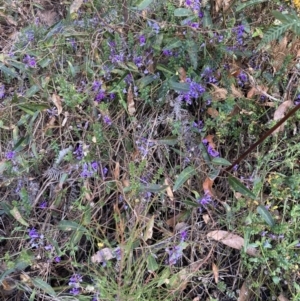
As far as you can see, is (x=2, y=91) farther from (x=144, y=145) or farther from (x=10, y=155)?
(x=144, y=145)

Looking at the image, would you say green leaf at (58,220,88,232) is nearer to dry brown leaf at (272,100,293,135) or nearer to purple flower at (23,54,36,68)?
purple flower at (23,54,36,68)

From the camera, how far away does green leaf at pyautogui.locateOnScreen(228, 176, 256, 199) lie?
1368mm

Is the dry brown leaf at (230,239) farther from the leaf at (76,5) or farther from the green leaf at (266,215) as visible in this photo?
the leaf at (76,5)

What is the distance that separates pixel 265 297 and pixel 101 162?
68cm

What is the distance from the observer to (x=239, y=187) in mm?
1391

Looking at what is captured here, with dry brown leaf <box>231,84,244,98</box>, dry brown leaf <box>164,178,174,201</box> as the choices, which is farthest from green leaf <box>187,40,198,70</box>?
dry brown leaf <box>164,178,174,201</box>

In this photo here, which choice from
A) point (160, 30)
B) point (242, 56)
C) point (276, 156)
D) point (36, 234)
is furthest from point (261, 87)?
point (36, 234)

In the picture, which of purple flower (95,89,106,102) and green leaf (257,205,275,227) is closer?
green leaf (257,205,275,227)

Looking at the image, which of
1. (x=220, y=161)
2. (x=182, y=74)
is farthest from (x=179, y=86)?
(x=220, y=161)

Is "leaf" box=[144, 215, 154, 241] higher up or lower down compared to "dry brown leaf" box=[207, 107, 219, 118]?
lower down

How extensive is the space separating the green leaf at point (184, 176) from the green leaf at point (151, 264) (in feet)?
0.72

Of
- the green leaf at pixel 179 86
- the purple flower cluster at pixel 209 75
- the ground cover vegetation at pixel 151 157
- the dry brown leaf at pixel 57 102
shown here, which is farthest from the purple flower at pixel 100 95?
the purple flower cluster at pixel 209 75

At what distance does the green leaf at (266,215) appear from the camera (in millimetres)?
1379

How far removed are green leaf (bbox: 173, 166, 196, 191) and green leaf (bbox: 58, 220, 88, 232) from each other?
0.31m
